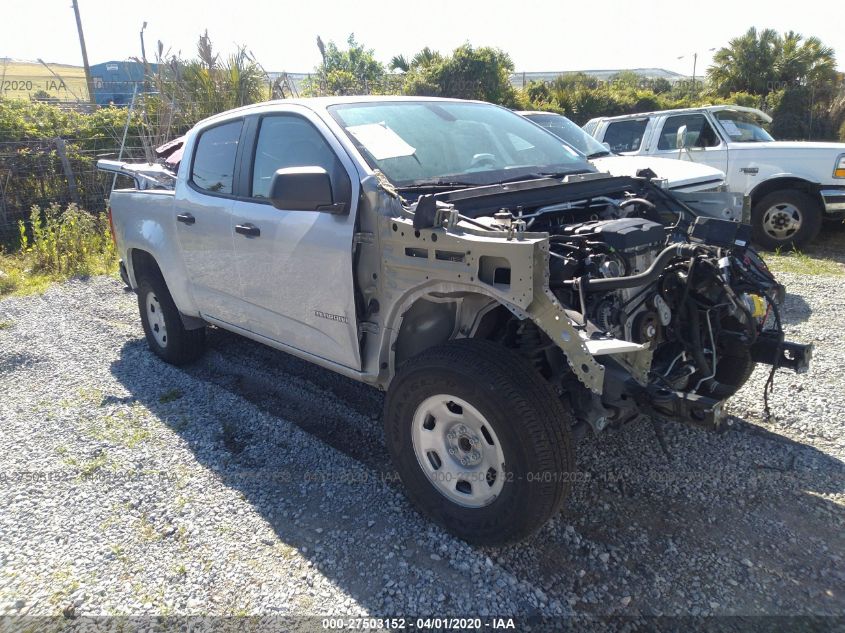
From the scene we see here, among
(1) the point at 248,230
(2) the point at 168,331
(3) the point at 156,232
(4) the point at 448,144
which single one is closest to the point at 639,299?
(4) the point at 448,144

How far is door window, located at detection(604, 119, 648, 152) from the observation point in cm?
979

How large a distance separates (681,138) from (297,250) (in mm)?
6840

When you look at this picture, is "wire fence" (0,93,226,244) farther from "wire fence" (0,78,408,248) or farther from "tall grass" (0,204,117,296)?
"tall grass" (0,204,117,296)

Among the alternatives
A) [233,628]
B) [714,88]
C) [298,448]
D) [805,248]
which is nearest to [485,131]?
[298,448]

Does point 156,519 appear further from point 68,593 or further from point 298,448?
point 298,448

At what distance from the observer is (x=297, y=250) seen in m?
3.60

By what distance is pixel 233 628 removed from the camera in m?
2.57

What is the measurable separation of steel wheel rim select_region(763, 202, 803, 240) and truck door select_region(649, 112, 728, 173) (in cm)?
88

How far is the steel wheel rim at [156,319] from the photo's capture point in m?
5.41

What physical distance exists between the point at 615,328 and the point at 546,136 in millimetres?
2023

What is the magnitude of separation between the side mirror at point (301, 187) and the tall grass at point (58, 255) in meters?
6.87

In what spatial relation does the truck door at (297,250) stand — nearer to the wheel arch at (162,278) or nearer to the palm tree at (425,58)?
the wheel arch at (162,278)

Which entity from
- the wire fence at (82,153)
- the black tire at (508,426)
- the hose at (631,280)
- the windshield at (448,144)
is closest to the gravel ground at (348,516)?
the black tire at (508,426)

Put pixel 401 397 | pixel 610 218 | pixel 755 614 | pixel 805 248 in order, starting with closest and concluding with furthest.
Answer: pixel 755 614
pixel 401 397
pixel 610 218
pixel 805 248
